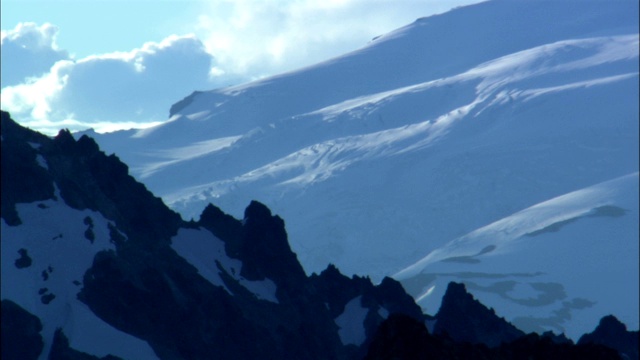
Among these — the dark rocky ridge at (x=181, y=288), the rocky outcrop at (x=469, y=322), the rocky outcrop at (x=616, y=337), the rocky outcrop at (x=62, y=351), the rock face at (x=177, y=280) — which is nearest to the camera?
the rocky outcrop at (x=62, y=351)

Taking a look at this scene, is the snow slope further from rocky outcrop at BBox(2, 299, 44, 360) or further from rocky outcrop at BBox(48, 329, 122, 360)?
rocky outcrop at BBox(2, 299, 44, 360)

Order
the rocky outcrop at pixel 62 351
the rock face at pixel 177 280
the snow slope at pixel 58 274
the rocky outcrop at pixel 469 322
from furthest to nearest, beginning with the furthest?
the rocky outcrop at pixel 469 322, the rock face at pixel 177 280, the snow slope at pixel 58 274, the rocky outcrop at pixel 62 351

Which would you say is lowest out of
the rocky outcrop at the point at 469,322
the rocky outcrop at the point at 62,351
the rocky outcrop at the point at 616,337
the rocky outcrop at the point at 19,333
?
the rocky outcrop at the point at 616,337

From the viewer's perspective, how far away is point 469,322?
10162cm

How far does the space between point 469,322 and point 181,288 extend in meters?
26.8

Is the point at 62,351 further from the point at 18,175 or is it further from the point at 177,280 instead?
the point at 177,280

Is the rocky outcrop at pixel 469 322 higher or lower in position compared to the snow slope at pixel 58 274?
Answer: lower

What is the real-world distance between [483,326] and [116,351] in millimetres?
35359

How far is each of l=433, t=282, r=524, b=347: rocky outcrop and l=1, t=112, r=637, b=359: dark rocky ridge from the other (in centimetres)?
10

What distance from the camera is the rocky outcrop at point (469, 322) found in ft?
329

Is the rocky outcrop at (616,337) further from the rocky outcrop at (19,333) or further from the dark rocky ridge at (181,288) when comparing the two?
the rocky outcrop at (19,333)

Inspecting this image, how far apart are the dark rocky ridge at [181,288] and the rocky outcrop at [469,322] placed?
10cm

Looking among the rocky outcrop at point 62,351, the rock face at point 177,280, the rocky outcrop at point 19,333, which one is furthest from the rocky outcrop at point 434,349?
the rock face at point 177,280

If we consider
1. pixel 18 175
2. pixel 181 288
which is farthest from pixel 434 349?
pixel 181 288
